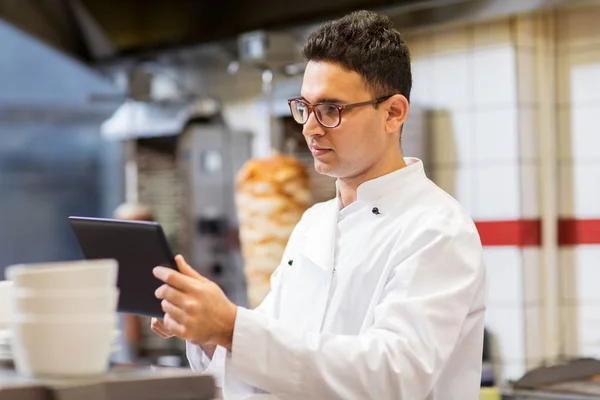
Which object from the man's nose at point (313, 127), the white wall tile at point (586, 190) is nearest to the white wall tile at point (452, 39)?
the white wall tile at point (586, 190)

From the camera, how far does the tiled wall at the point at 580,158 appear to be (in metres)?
4.22

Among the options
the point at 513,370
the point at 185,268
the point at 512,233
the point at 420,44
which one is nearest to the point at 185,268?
the point at 185,268

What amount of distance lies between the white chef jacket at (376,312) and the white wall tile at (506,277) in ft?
7.56

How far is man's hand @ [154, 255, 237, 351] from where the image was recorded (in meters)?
1.63

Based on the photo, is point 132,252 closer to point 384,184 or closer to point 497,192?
point 384,184

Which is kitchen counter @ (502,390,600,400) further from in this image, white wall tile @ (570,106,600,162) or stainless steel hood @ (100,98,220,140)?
stainless steel hood @ (100,98,220,140)

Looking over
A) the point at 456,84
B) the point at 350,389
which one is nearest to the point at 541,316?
the point at 456,84

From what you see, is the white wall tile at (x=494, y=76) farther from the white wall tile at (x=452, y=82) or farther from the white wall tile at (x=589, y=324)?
the white wall tile at (x=589, y=324)

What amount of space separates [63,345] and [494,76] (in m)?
3.36

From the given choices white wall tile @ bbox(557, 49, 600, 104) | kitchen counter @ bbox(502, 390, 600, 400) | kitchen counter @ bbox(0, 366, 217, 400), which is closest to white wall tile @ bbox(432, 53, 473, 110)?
white wall tile @ bbox(557, 49, 600, 104)

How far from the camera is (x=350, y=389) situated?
1.75 metres

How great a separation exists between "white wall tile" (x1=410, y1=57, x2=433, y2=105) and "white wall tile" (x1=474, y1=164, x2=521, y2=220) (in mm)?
435

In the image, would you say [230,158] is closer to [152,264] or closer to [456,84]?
[456,84]

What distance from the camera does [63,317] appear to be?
4.23 feet
